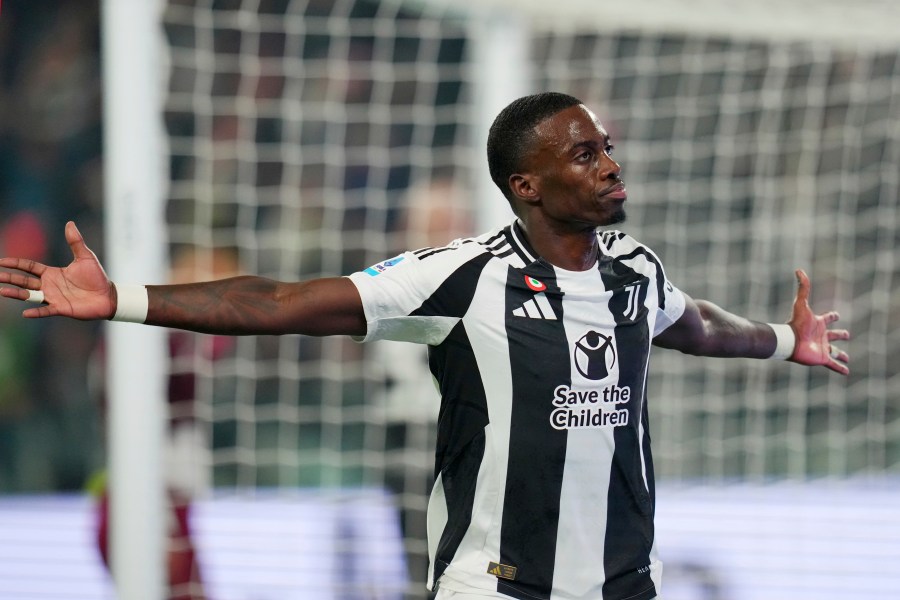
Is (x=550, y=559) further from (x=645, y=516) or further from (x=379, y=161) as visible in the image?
(x=379, y=161)

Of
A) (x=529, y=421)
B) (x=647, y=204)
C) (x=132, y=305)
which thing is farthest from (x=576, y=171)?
(x=647, y=204)

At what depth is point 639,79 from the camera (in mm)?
8109

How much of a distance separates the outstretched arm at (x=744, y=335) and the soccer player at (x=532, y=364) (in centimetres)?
26

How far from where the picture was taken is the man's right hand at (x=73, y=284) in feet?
8.41

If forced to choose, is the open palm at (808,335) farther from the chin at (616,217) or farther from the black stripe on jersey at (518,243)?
the black stripe on jersey at (518,243)

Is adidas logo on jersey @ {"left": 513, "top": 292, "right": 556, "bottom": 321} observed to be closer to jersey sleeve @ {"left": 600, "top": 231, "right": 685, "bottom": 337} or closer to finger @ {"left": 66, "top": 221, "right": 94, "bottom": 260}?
jersey sleeve @ {"left": 600, "top": 231, "right": 685, "bottom": 337}

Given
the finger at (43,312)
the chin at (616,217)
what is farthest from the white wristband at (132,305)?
the chin at (616,217)

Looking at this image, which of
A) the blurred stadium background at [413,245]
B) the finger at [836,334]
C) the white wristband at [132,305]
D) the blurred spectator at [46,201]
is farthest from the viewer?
the blurred spectator at [46,201]

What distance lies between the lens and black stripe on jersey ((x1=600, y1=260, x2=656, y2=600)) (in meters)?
2.86

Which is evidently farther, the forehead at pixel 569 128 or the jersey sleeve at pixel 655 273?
the jersey sleeve at pixel 655 273

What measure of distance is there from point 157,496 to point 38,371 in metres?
5.28

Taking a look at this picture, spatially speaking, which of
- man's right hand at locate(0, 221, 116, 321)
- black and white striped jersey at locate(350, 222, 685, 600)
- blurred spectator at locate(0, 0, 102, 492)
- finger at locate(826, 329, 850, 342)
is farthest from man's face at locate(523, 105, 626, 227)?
blurred spectator at locate(0, 0, 102, 492)

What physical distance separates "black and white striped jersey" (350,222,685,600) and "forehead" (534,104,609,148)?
0.29 metres

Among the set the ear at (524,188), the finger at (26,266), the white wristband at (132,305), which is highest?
the ear at (524,188)
